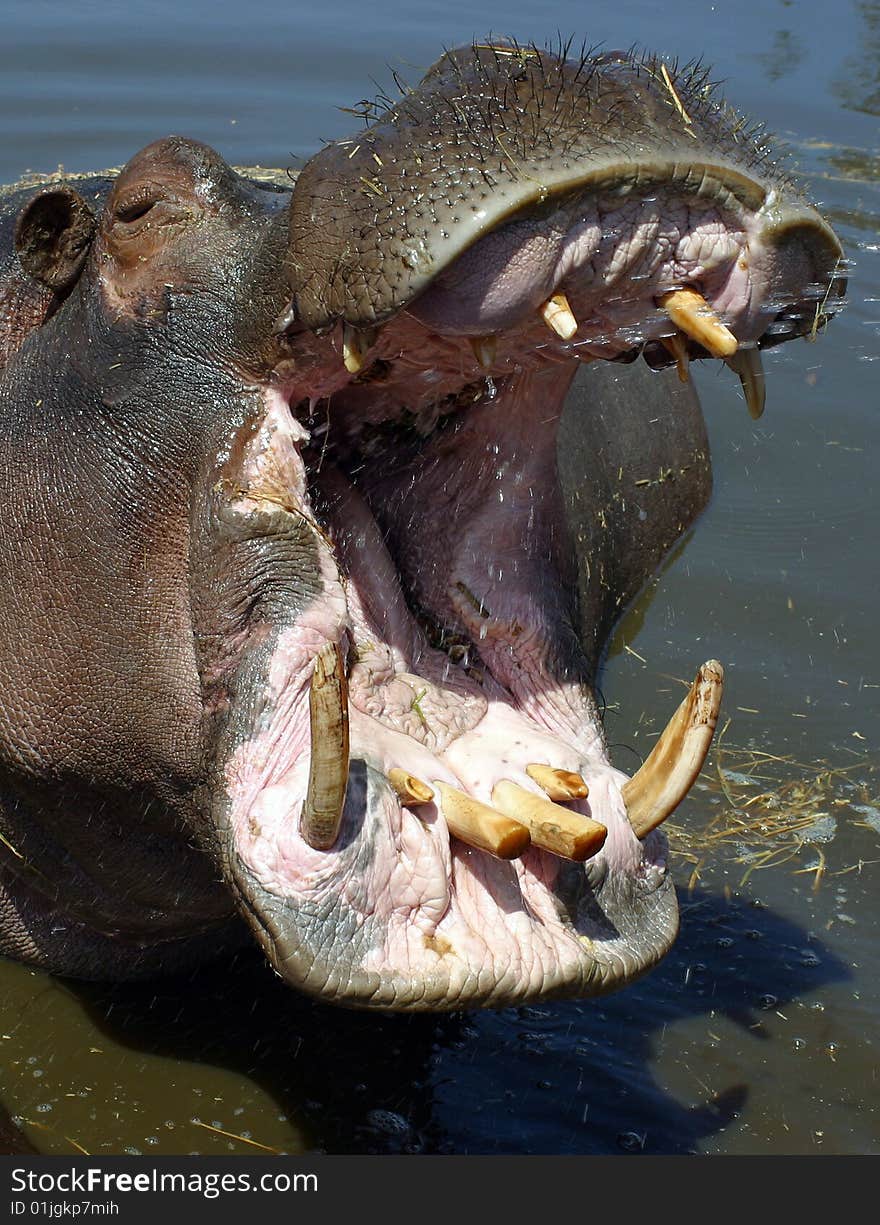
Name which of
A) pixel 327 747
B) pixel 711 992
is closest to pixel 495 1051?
pixel 711 992

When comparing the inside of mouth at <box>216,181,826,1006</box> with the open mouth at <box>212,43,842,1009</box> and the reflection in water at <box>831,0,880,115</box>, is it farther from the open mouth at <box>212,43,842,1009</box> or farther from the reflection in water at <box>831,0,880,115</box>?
the reflection in water at <box>831,0,880,115</box>

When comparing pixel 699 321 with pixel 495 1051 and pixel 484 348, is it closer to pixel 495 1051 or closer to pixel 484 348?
pixel 484 348

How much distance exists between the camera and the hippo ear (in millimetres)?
3822

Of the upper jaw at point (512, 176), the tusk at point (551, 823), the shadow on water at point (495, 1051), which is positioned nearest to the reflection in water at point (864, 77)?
the shadow on water at point (495, 1051)

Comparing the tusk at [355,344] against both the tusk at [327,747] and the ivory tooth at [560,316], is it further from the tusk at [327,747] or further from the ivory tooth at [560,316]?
the tusk at [327,747]

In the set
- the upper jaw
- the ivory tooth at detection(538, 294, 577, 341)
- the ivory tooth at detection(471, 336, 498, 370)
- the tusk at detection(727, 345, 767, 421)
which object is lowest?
the tusk at detection(727, 345, 767, 421)

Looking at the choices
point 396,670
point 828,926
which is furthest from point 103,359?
point 828,926

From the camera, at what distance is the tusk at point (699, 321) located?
3.03 m

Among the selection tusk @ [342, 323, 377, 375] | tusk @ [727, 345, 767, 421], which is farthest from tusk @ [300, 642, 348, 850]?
tusk @ [727, 345, 767, 421]

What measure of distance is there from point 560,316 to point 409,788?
0.95m

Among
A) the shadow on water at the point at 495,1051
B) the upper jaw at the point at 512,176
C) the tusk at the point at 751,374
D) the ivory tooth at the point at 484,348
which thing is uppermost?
the upper jaw at the point at 512,176

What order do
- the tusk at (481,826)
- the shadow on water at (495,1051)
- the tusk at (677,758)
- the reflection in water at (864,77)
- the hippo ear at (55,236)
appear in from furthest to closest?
1. the reflection in water at (864,77)
2. the shadow on water at (495,1051)
3. the hippo ear at (55,236)
4. the tusk at (677,758)
5. the tusk at (481,826)

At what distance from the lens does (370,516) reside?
3.72 metres

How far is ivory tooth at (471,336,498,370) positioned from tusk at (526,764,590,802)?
2.92ft
